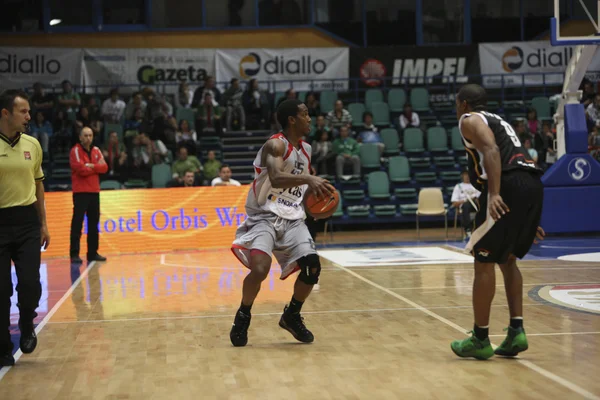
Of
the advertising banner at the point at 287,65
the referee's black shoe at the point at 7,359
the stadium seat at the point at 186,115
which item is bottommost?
the referee's black shoe at the point at 7,359

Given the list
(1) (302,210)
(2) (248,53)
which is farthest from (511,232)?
(2) (248,53)

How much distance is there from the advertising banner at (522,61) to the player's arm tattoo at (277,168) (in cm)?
1810

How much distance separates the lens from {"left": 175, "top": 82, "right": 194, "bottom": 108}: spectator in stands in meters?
21.1

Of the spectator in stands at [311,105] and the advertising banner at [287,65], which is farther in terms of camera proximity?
the advertising banner at [287,65]

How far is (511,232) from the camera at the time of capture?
5.30 m

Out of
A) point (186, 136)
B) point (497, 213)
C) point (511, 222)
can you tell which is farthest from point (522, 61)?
point (497, 213)

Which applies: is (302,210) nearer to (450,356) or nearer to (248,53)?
(450,356)

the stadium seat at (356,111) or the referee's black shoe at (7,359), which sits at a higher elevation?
the stadium seat at (356,111)

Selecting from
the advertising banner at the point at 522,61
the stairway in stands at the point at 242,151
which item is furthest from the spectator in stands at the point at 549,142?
the stairway in stands at the point at 242,151

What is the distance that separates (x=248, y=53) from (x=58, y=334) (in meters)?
Answer: 16.5

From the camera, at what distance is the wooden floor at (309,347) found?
15.7 feet

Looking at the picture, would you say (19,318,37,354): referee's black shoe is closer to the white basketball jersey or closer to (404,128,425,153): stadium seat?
the white basketball jersey

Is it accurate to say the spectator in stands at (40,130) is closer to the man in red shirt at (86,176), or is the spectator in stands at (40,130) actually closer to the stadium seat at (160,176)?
the stadium seat at (160,176)

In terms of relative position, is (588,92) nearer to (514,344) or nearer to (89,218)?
(89,218)
